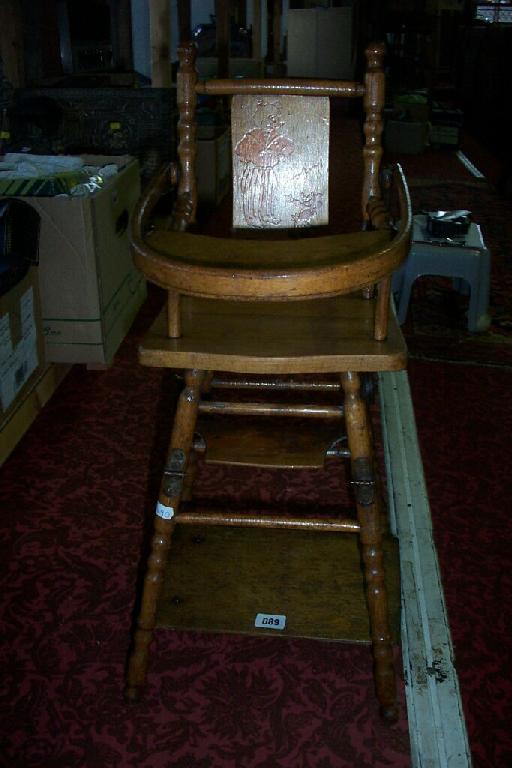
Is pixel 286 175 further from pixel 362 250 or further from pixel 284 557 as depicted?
pixel 284 557

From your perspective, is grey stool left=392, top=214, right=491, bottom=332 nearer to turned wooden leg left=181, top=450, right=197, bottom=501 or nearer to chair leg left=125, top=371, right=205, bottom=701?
turned wooden leg left=181, top=450, right=197, bottom=501

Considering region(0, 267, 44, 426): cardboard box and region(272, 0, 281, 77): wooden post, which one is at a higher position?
region(272, 0, 281, 77): wooden post

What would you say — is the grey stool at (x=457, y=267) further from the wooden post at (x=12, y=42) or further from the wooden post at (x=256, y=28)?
the wooden post at (x=256, y=28)

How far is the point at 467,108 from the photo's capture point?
346 inches

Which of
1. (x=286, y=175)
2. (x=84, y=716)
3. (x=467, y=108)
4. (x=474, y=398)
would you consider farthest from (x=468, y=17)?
(x=84, y=716)

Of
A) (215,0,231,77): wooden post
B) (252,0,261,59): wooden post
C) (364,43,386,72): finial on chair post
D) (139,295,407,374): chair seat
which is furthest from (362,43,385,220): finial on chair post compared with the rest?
(252,0,261,59): wooden post

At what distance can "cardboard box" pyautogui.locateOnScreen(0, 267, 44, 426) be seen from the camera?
2051mm

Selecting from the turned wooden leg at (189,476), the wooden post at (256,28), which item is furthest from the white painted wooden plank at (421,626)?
the wooden post at (256,28)

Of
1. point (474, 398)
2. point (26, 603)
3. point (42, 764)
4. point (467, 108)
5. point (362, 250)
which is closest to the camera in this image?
point (362, 250)

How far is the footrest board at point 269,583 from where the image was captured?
4.90 ft

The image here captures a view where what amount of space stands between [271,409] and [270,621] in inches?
17.1

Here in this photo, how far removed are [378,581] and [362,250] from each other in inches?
22.9

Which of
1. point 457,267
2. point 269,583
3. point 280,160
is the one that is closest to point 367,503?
point 269,583

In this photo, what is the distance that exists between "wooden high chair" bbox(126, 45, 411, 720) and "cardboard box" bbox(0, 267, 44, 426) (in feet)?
2.35
